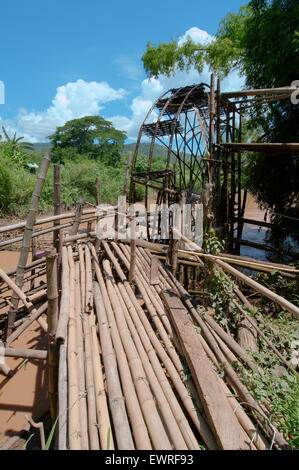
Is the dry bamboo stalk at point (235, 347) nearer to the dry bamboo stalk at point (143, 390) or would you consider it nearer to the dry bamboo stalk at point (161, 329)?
the dry bamboo stalk at point (161, 329)

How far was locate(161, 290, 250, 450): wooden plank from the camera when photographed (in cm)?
171

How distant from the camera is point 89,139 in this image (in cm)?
2906

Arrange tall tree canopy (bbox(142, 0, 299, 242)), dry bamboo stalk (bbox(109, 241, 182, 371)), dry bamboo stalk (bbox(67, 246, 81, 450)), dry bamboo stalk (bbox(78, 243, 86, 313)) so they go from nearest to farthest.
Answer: dry bamboo stalk (bbox(67, 246, 81, 450)) → dry bamboo stalk (bbox(109, 241, 182, 371)) → dry bamboo stalk (bbox(78, 243, 86, 313)) → tall tree canopy (bbox(142, 0, 299, 242))

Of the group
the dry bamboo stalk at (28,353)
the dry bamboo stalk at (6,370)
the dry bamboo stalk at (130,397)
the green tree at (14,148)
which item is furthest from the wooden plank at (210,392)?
the green tree at (14,148)

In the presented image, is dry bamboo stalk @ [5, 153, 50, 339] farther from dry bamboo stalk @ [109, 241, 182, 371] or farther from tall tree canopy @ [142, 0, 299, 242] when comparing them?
tall tree canopy @ [142, 0, 299, 242]

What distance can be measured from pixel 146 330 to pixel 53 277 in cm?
122

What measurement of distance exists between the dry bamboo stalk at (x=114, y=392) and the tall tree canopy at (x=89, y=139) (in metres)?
26.4

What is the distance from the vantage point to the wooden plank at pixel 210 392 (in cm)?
171

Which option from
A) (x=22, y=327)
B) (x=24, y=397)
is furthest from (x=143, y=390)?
(x=24, y=397)

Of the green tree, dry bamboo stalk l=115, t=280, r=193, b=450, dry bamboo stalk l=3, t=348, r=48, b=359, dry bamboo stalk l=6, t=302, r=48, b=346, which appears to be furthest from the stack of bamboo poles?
the green tree

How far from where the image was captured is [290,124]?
22.0ft

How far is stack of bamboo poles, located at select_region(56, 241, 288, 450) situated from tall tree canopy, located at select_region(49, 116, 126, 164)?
2614 cm

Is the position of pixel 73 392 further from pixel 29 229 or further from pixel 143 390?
pixel 29 229
